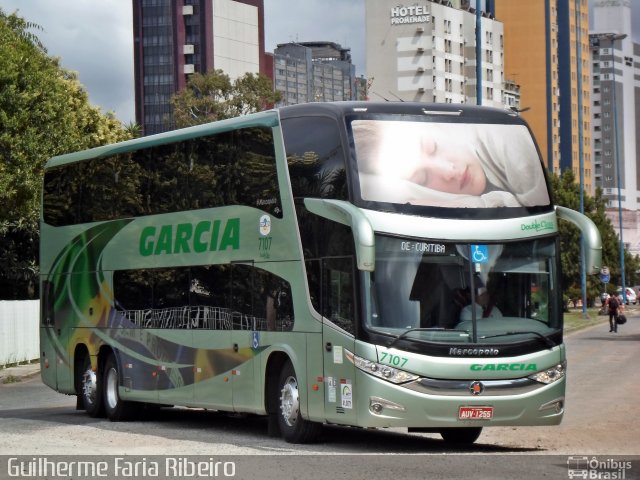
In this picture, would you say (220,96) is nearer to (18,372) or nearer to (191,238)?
(18,372)

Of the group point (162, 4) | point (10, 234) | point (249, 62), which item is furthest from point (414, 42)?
point (10, 234)

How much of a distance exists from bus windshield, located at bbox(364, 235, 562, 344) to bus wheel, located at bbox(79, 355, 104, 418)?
27.7ft

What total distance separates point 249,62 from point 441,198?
14237cm

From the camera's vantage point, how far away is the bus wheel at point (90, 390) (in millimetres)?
23141

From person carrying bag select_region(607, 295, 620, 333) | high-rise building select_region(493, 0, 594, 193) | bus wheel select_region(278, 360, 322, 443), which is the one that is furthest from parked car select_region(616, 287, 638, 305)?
bus wheel select_region(278, 360, 322, 443)

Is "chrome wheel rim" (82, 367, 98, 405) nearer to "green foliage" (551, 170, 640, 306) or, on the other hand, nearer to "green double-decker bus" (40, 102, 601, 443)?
"green double-decker bus" (40, 102, 601, 443)

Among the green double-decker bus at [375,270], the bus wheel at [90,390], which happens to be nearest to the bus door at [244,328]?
the green double-decker bus at [375,270]

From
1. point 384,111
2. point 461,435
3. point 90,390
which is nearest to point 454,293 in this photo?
point 384,111

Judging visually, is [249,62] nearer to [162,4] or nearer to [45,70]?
[162,4]

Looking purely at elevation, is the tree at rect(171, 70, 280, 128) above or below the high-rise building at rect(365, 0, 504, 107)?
below

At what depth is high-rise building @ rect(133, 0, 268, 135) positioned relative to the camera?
15600cm

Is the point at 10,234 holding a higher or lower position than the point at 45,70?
lower

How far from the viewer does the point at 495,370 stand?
1598 cm

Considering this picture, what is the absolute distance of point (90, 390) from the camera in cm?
2348
